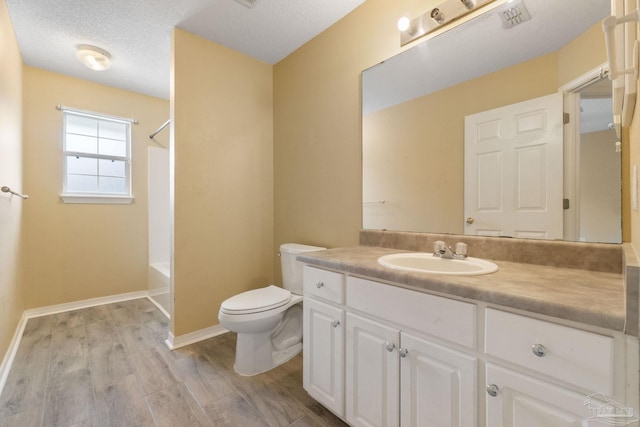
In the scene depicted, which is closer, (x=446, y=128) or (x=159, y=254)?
(x=446, y=128)

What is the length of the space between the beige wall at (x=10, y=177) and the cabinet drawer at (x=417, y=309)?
222cm

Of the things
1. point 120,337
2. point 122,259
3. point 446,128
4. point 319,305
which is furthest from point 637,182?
point 122,259

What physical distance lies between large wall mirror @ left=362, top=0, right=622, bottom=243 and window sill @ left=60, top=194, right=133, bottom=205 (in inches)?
112

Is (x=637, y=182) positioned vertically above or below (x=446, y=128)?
below

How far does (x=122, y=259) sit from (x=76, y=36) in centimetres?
218

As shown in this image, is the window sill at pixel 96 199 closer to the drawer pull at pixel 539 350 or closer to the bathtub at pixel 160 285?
the bathtub at pixel 160 285

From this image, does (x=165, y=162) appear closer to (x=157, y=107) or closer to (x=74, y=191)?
(x=157, y=107)

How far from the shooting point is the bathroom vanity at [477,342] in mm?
624

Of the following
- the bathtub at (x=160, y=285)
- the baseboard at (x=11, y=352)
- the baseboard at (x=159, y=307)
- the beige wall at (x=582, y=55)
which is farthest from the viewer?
the baseboard at (x=159, y=307)

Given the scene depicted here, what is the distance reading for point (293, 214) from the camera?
95.8 inches

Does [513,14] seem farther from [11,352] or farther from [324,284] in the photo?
[11,352]

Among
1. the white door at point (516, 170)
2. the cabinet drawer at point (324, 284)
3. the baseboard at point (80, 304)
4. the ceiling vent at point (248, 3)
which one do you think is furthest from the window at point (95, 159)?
the white door at point (516, 170)

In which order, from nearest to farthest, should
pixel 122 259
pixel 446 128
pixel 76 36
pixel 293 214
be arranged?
pixel 446 128 → pixel 76 36 → pixel 293 214 → pixel 122 259

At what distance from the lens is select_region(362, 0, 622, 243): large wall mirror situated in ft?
3.47
